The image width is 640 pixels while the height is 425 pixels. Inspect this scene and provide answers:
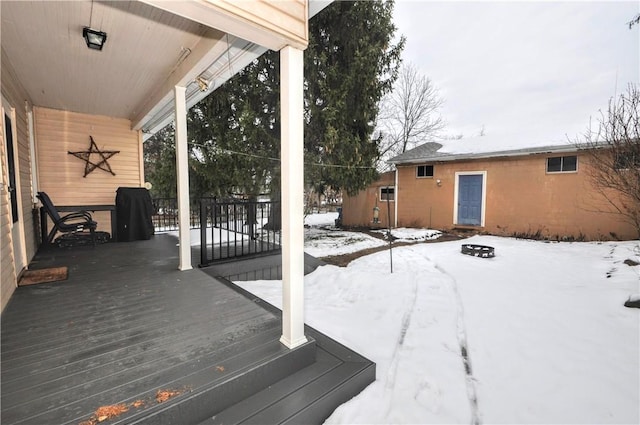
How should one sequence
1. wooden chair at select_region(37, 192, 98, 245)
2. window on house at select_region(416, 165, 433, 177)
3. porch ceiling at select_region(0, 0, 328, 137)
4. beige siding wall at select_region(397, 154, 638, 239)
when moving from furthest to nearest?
window on house at select_region(416, 165, 433, 177), beige siding wall at select_region(397, 154, 638, 239), wooden chair at select_region(37, 192, 98, 245), porch ceiling at select_region(0, 0, 328, 137)

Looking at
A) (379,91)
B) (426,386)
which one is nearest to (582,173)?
(379,91)

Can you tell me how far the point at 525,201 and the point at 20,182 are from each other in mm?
11272

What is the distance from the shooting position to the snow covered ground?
1868mm

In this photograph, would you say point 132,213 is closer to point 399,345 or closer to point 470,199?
point 399,345

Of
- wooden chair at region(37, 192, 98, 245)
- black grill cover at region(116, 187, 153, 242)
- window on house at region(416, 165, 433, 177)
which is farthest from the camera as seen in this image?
window on house at region(416, 165, 433, 177)

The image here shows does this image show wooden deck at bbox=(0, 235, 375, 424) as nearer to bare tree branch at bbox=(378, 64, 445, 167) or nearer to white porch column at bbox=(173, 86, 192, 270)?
white porch column at bbox=(173, 86, 192, 270)

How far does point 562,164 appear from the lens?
26.6 ft

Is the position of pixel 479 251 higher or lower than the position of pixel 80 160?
lower

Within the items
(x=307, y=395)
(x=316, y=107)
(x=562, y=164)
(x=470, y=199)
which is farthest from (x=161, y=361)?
(x=562, y=164)

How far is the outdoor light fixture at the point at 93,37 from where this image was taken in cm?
248

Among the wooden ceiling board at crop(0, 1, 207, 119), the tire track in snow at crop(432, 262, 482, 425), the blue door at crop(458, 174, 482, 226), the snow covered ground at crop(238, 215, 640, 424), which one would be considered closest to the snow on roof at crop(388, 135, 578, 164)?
the blue door at crop(458, 174, 482, 226)

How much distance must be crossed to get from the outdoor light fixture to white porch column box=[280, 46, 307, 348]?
1934 mm

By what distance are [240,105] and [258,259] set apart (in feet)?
14.8

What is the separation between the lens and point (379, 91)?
7531 millimetres
